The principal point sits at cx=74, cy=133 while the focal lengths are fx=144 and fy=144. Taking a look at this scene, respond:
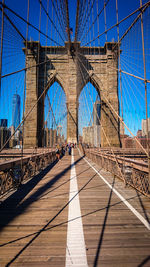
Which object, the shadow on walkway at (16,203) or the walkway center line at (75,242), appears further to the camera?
the shadow on walkway at (16,203)

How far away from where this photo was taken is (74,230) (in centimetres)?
208

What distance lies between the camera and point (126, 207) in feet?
9.33

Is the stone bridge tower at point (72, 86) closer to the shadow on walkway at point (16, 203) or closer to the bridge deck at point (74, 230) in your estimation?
the shadow on walkway at point (16, 203)

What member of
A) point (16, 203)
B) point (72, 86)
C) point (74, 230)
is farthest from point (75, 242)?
point (72, 86)

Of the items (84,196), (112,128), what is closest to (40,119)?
(112,128)

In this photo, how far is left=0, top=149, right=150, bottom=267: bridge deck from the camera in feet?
5.20

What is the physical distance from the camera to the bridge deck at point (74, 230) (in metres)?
1.59

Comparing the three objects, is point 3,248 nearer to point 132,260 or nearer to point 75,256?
point 75,256

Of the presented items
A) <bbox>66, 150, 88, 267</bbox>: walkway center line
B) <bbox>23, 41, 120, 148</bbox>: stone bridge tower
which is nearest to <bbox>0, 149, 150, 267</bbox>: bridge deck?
<bbox>66, 150, 88, 267</bbox>: walkway center line

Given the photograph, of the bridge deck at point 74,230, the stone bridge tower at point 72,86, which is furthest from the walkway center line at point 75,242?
the stone bridge tower at point 72,86

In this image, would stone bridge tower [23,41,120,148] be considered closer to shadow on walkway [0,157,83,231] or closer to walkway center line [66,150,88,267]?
shadow on walkway [0,157,83,231]

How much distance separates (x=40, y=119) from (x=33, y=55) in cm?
1023

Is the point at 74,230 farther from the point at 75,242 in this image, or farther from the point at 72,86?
the point at 72,86

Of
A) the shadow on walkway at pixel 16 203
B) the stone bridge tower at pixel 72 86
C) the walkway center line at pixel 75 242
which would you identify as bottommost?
the shadow on walkway at pixel 16 203
